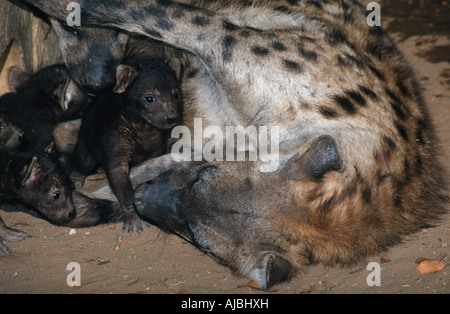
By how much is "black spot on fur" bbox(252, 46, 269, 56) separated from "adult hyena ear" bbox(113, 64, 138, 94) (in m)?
0.83

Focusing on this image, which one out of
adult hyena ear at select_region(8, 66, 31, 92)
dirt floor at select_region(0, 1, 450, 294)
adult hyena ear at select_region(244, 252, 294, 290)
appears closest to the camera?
adult hyena ear at select_region(244, 252, 294, 290)

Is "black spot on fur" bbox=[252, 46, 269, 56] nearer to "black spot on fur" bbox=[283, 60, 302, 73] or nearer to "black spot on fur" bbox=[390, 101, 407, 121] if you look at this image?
"black spot on fur" bbox=[283, 60, 302, 73]

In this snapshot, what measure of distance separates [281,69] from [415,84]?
104 cm

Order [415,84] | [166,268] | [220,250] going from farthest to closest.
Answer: [415,84] → [166,268] → [220,250]

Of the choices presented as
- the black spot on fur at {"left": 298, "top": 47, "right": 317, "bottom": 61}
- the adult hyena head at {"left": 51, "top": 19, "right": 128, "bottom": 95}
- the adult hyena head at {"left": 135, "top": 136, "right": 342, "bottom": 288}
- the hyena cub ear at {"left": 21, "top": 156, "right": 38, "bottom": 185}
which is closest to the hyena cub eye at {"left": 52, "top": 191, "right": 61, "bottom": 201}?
the hyena cub ear at {"left": 21, "top": 156, "right": 38, "bottom": 185}

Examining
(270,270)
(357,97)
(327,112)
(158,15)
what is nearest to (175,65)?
(158,15)

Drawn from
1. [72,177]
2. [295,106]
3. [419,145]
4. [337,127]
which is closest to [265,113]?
[295,106]

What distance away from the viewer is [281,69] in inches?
124

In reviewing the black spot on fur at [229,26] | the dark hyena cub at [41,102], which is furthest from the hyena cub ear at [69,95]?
the black spot on fur at [229,26]

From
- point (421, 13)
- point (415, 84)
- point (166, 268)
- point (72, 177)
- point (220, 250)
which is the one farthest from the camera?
point (421, 13)

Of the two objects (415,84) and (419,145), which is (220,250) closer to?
(419,145)

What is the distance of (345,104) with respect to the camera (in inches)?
122

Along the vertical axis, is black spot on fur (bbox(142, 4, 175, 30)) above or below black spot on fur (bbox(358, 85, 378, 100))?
above

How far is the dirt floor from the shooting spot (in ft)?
9.46
